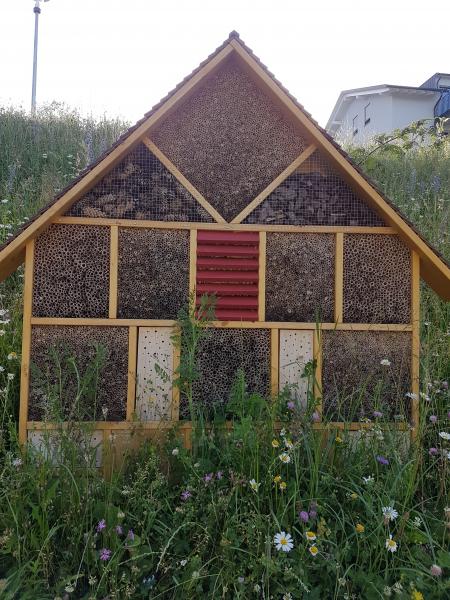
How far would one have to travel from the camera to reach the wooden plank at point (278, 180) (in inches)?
131

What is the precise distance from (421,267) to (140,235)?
80.7 inches

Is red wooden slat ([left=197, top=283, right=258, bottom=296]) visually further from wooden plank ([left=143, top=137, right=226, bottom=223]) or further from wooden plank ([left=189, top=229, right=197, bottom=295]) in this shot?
wooden plank ([left=143, top=137, right=226, bottom=223])

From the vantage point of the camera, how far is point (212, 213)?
3309 mm

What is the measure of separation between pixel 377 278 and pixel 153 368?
1682mm

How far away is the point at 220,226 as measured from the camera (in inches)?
130

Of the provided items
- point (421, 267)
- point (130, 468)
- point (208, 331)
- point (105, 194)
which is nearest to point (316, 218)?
point (421, 267)

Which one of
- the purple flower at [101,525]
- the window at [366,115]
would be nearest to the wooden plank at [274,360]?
the purple flower at [101,525]

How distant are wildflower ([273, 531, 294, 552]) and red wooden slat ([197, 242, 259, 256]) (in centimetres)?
179

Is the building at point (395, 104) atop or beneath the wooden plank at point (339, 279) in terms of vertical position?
atop

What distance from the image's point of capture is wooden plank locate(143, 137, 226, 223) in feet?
10.8

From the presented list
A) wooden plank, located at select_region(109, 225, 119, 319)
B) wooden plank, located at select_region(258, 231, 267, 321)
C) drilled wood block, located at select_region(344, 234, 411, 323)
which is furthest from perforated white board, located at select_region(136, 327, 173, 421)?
drilled wood block, located at select_region(344, 234, 411, 323)

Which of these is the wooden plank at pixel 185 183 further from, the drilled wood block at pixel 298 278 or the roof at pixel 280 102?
the drilled wood block at pixel 298 278

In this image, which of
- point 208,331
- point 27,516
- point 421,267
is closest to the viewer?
point 27,516

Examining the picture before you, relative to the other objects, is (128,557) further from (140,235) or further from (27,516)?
(140,235)
